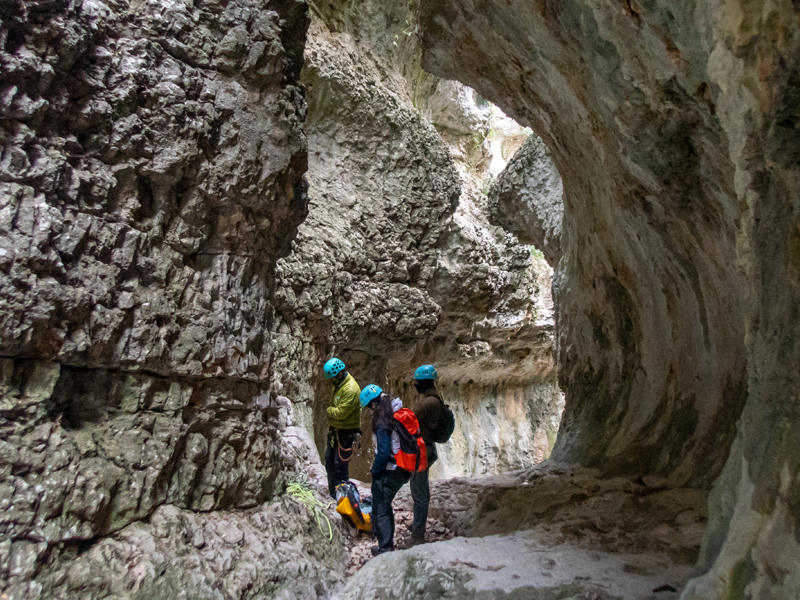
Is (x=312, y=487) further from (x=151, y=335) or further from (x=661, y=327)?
(x=661, y=327)

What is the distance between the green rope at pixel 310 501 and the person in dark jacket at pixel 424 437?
0.71 meters

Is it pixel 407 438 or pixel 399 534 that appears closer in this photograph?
pixel 407 438

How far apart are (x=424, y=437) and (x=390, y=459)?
0.50 meters

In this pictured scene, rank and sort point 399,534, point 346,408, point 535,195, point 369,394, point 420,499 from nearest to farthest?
point 369,394
point 420,499
point 346,408
point 399,534
point 535,195

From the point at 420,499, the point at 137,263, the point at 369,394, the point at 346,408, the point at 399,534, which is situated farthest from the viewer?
the point at 399,534

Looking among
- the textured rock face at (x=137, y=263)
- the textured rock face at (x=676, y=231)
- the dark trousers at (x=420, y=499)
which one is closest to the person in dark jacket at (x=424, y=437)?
the dark trousers at (x=420, y=499)

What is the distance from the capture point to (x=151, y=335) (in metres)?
3.20

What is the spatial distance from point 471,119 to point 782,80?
508 inches

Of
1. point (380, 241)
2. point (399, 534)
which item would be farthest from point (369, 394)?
point (380, 241)

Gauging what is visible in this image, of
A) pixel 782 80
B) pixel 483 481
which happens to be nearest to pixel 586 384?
pixel 483 481

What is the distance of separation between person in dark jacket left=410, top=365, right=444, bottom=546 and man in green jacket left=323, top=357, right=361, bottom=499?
1.92 ft

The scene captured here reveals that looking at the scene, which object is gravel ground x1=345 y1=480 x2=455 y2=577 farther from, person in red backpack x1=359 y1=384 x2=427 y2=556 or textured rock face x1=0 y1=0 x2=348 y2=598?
textured rock face x1=0 y1=0 x2=348 y2=598

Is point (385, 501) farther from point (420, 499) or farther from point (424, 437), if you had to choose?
point (424, 437)

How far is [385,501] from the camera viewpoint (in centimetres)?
432
